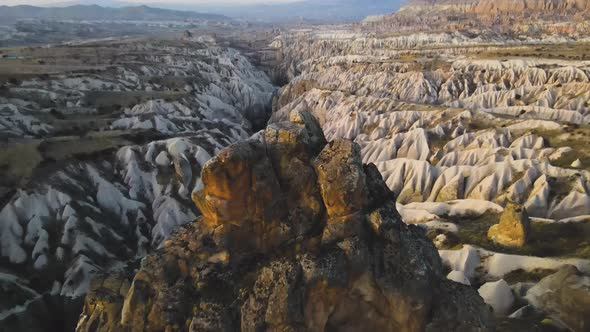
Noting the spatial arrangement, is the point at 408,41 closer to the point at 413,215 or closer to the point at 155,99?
the point at 155,99

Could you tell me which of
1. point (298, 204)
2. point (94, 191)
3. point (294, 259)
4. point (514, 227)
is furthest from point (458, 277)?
point (94, 191)

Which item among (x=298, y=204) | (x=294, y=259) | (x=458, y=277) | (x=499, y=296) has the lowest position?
(x=458, y=277)

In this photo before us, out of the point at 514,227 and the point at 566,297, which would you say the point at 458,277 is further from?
the point at 514,227

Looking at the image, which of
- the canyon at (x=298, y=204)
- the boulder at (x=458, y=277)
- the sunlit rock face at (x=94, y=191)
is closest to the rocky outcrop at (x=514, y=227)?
the canyon at (x=298, y=204)

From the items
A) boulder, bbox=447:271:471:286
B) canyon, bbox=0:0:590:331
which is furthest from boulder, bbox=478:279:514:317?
boulder, bbox=447:271:471:286

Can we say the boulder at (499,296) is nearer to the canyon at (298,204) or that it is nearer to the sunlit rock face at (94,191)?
the canyon at (298,204)

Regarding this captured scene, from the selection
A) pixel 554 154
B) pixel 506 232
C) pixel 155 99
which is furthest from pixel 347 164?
pixel 155 99
